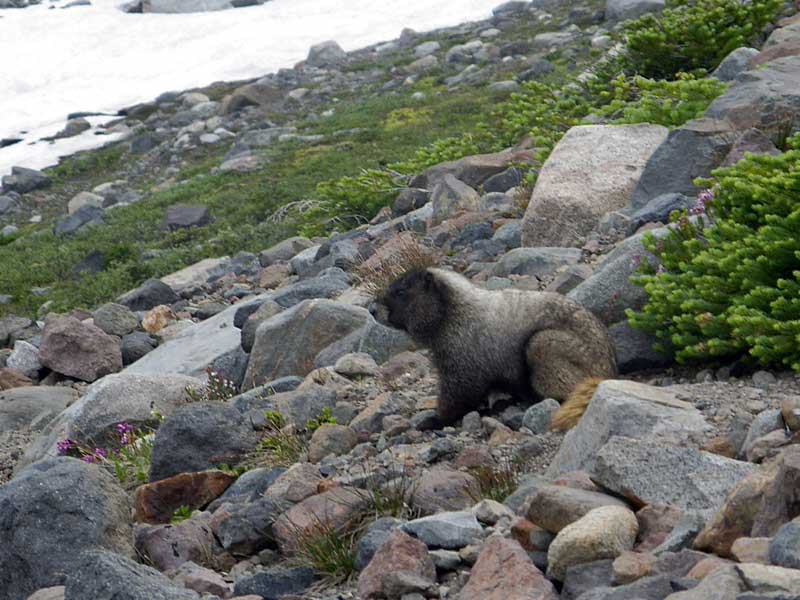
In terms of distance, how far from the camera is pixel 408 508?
5824 millimetres

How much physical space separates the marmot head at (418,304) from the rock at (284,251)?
27.2 ft

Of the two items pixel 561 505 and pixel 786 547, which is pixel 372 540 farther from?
pixel 786 547

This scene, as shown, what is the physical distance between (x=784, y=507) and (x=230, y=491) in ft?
12.6

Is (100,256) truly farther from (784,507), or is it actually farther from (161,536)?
(784,507)

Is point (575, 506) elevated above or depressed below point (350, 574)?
above

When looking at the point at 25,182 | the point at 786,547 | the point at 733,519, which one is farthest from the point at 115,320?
the point at 25,182

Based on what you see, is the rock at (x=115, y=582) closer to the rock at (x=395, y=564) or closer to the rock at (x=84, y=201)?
the rock at (x=395, y=564)

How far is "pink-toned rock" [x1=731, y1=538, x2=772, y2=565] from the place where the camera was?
3.85m

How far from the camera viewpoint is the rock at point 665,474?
4.81m

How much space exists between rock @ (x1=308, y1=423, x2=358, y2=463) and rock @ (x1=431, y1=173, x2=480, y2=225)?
6178 millimetres

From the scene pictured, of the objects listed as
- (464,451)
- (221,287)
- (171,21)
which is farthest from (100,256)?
(171,21)

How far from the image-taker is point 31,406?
1145cm

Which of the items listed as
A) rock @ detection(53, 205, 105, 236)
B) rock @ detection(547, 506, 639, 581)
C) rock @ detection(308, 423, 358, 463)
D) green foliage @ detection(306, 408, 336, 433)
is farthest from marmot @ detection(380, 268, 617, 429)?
rock @ detection(53, 205, 105, 236)

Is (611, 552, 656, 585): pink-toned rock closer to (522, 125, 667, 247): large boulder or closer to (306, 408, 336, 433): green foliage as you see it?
(306, 408, 336, 433): green foliage
